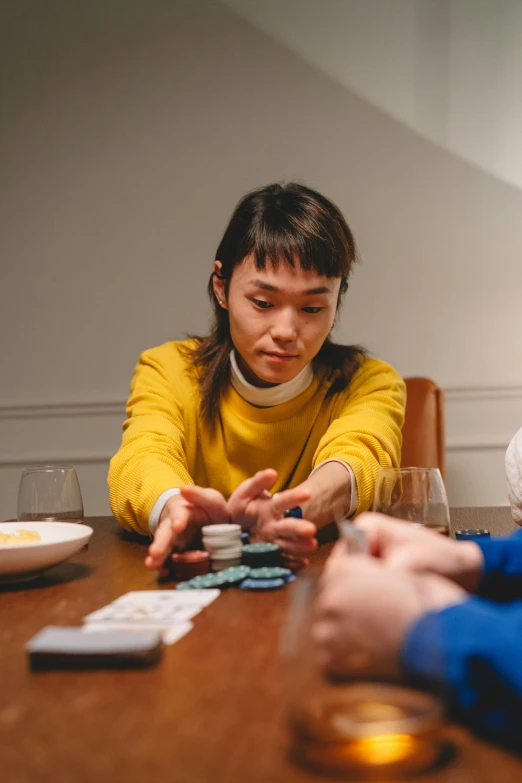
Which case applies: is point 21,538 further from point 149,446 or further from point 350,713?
→ point 350,713

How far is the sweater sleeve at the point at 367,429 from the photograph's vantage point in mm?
1502

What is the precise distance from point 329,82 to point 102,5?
92 centimetres

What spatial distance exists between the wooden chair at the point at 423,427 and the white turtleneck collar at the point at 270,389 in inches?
18.1

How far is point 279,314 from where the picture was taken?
162 centimetres

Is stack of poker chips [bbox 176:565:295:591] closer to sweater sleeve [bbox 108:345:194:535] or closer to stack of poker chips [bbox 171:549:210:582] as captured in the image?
stack of poker chips [bbox 171:549:210:582]

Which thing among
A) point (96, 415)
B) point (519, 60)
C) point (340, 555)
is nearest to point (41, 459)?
point (96, 415)

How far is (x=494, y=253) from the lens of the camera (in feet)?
9.02

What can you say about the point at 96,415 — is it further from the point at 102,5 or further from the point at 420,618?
the point at 420,618

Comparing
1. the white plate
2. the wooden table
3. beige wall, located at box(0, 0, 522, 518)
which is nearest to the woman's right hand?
the white plate

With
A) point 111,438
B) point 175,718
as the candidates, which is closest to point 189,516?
point 175,718

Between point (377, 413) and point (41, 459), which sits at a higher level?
point (377, 413)

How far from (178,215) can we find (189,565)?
2113 millimetres

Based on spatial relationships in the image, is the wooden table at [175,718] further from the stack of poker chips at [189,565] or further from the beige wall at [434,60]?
the beige wall at [434,60]

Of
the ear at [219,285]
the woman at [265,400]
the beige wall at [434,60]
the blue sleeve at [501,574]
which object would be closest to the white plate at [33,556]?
the woman at [265,400]
